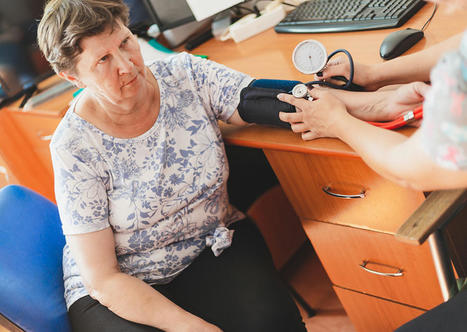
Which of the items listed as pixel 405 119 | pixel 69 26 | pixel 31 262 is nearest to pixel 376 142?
pixel 405 119

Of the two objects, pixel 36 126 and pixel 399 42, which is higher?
pixel 36 126

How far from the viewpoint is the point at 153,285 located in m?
1.38

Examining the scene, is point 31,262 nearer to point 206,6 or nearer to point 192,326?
point 192,326

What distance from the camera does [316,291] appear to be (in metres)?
1.94

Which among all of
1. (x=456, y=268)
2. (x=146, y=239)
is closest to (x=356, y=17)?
(x=456, y=268)

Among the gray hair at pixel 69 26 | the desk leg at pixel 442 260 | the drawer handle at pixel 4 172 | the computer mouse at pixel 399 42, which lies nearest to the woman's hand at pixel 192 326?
the desk leg at pixel 442 260

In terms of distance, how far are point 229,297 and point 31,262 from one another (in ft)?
1.75

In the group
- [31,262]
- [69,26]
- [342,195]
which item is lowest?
[342,195]

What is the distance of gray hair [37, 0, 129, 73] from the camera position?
3.65ft

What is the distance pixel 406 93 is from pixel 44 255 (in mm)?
1035

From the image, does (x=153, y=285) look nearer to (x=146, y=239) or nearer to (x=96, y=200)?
(x=146, y=239)

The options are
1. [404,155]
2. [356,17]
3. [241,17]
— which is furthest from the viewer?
[241,17]

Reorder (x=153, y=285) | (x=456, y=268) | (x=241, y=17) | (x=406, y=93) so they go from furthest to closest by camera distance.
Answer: (x=241, y=17), (x=153, y=285), (x=456, y=268), (x=406, y=93)

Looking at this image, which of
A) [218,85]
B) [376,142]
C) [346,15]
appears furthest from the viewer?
[346,15]
